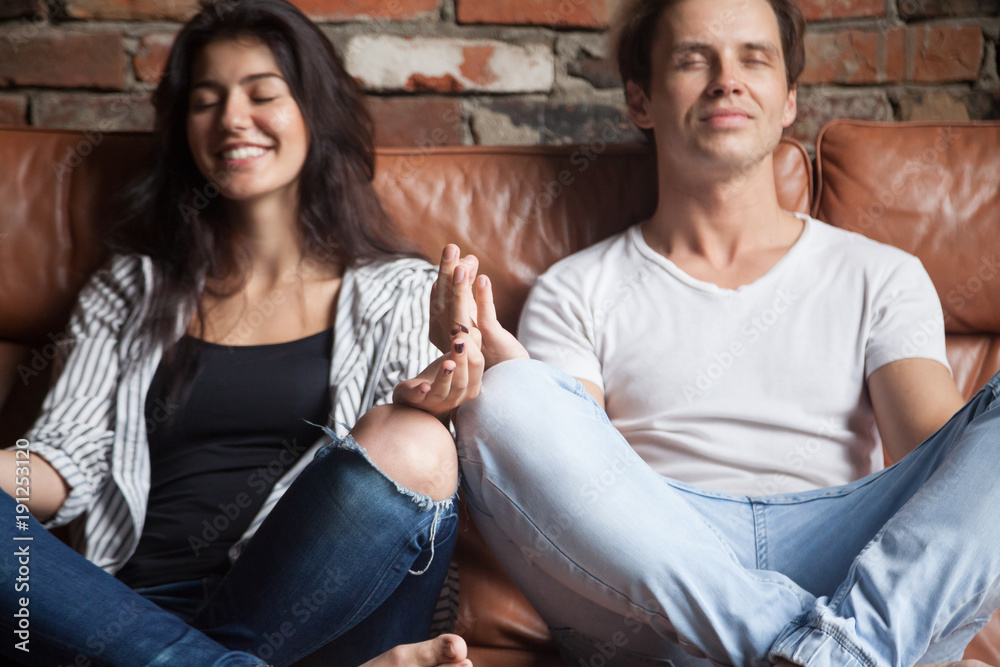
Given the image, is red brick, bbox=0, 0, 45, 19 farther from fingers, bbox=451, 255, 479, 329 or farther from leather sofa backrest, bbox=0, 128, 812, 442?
fingers, bbox=451, 255, 479, 329

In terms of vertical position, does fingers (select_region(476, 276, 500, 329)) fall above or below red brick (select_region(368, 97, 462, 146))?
below

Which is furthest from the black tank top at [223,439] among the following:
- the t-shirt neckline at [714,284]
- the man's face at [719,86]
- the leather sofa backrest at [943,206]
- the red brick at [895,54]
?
the red brick at [895,54]

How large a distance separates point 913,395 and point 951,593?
1.26 feet

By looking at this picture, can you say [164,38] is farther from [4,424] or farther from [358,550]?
[358,550]

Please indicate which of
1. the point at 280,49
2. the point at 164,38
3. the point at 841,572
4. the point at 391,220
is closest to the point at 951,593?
the point at 841,572

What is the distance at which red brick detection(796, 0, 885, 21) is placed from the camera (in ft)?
5.28

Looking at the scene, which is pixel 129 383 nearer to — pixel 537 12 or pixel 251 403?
pixel 251 403

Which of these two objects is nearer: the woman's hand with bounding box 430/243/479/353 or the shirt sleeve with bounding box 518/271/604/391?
the woman's hand with bounding box 430/243/479/353

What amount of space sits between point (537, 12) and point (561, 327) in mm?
738

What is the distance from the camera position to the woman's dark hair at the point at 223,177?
124 cm

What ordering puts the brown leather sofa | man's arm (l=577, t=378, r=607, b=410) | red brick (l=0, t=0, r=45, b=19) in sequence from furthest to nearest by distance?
red brick (l=0, t=0, r=45, b=19) → the brown leather sofa → man's arm (l=577, t=378, r=607, b=410)

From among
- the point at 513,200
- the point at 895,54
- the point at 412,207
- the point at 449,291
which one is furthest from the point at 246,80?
the point at 895,54

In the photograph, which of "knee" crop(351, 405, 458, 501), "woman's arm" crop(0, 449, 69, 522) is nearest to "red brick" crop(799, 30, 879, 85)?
"knee" crop(351, 405, 458, 501)

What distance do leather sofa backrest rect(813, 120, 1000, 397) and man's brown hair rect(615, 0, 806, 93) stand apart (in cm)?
15
